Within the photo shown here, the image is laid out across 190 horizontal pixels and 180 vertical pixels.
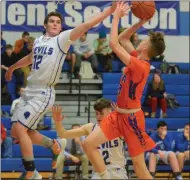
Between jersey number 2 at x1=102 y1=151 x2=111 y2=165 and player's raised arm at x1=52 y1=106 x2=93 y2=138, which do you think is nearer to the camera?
player's raised arm at x1=52 y1=106 x2=93 y2=138

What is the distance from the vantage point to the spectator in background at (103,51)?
15.4 m

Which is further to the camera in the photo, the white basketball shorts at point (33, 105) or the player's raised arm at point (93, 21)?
the white basketball shorts at point (33, 105)

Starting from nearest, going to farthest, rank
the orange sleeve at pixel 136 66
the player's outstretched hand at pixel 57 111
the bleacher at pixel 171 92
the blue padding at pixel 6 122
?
the orange sleeve at pixel 136 66 → the player's outstretched hand at pixel 57 111 → the blue padding at pixel 6 122 → the bleacher at pixel 171 92

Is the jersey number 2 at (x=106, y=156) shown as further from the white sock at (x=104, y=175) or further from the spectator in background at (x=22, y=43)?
the spectator in background at (x=22, y=43)

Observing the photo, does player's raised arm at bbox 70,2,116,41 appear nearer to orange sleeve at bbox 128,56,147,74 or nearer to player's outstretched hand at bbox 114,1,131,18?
player's outstretched hand at bbox 114,1,131,18

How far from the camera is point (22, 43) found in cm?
1457

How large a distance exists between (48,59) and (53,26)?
43cm

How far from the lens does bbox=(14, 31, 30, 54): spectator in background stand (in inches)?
569

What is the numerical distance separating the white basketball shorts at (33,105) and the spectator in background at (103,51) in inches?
320

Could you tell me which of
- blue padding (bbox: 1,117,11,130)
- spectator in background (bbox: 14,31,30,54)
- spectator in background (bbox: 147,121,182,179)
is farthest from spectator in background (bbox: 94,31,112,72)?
blue padding (bbox: 1,117,11,130)

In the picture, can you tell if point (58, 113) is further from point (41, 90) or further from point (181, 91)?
point (181, 91)

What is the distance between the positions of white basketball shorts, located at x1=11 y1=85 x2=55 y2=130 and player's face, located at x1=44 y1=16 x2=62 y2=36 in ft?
2.20

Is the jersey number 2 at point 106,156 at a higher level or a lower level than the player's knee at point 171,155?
higher

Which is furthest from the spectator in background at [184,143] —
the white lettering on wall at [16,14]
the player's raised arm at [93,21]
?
the player's raised arm at [93,21]
